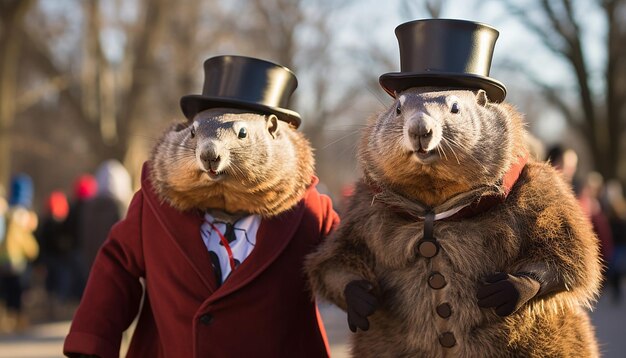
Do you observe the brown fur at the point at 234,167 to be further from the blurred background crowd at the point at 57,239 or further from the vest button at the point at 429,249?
the blurred background crowd at the point at 57,239

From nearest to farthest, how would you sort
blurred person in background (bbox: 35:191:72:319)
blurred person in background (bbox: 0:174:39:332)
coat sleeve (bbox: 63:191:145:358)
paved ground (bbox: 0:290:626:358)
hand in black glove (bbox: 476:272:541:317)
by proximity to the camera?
hand in black glove (bbox: 476:272:541:317), coat sleeve (bbox: 63:191:145:358), paved ground (bbox: 0:290:626:358), blurred person in background (bbox: 0:174:39:332), blurred person in background (bbox: 35:191:72:319)

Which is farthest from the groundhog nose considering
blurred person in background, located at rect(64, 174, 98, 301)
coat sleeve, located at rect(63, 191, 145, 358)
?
blurred person in background, located at rect(64, 174, 98, 301)

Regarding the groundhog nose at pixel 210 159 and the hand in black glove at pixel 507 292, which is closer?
the hand in black glove at pixel 507 292

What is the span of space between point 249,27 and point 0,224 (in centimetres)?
1276

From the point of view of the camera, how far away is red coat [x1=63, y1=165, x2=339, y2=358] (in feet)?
11.2

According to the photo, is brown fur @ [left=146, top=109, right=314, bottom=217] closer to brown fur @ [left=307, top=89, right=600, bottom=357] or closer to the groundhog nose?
the groundhog nose

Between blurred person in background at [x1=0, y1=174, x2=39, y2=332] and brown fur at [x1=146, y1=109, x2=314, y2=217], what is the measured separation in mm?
6158

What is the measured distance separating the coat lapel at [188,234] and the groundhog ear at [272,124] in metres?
0.47

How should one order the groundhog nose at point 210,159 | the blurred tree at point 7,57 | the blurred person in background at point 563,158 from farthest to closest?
the blurred tree at point 7,57, the blurred person in background at point 563,158, the groundhog nose at point 210,159

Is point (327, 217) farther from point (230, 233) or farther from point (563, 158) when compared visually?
point (563, 158)

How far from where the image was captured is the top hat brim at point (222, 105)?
3537 millimetres

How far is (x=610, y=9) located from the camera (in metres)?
18.4

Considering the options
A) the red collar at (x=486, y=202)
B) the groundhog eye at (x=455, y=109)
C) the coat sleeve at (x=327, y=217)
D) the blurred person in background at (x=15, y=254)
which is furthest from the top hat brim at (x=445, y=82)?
the blurred person in background at (x=15, y=254)

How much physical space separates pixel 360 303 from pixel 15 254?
7079 mm
